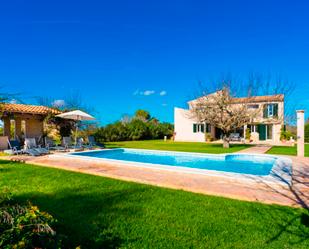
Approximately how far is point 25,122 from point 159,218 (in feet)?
56.9

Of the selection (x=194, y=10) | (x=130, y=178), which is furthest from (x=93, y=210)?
(x=194, y=10)

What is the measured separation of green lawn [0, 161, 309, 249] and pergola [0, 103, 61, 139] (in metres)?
Result: 12.5

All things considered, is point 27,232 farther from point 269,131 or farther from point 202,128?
point 269,131

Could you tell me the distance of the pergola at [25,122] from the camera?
668 inches

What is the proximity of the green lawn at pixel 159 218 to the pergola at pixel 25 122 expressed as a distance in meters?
12.5

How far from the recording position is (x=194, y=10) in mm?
21297

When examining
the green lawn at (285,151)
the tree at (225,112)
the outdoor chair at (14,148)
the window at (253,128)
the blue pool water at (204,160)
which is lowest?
the blue pool water at (204,160)

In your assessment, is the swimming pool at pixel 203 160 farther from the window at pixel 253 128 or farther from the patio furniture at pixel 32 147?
the window at pixel 253 128

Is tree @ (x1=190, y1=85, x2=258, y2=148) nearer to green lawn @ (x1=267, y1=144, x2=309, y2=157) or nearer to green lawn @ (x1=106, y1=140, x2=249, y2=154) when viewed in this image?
green lawn @ (x1=106, y1=140, x2=249, y2=154)

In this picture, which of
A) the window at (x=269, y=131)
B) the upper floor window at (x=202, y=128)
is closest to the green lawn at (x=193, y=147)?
the upper floor window at (x=202, y=128)

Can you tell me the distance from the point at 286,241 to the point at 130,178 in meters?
5.05

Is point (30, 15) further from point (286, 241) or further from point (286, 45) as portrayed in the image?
point (286, 45)

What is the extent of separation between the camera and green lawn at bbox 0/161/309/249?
11.3ft

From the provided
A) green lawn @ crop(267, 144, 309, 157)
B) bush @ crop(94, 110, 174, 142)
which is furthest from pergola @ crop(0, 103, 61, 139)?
green lawn @ crop(267, 144, 309, 157)
